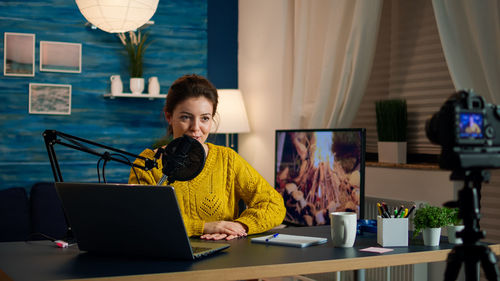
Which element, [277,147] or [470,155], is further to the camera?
[277,147]

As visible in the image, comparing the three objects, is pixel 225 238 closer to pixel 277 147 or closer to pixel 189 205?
pixel 189 205

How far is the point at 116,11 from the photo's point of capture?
2.93m

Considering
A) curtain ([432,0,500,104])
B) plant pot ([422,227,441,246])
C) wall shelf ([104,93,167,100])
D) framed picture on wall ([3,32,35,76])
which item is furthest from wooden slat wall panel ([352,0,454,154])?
framed picture on wall ([3,32,35,76])

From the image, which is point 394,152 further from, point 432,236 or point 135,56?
point 135,56

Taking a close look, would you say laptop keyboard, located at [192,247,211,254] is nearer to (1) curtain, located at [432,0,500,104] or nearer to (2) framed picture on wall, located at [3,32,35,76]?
(1) curtain, located at [432,0,500,104]

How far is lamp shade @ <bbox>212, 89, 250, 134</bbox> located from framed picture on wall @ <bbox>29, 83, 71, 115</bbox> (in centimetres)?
116

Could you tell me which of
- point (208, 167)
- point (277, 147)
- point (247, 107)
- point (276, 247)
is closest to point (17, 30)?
point (247, 107)

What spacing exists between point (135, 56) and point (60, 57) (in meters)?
0.57

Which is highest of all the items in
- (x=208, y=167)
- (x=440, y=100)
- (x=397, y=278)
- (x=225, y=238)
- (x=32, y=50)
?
(x=32, y=50)

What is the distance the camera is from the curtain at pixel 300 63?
11.0 ft

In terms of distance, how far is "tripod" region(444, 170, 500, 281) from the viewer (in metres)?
1.28

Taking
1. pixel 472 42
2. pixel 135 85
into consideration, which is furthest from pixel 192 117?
pixel 135 85

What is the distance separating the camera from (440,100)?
121 inches

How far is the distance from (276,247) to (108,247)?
470 millimetres
